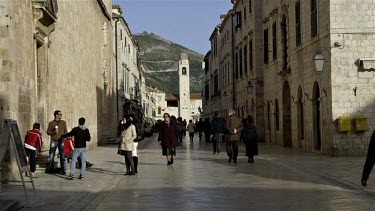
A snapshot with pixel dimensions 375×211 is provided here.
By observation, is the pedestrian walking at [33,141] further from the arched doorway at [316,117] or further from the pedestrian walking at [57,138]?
the arched doorway at [316,117]

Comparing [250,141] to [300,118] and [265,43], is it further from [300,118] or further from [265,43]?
[265,43]

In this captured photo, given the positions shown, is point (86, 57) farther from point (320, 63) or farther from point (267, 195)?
point (267, 195)

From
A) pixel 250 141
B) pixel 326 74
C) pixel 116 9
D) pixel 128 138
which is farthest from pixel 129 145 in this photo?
pixel 116 9

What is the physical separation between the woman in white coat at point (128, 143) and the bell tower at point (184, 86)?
120036 mm

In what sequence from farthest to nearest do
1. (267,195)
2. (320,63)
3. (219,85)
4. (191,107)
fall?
1. (191,107)
2. (219,85)
3. (320,63)
4. (267,195)

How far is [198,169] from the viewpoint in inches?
675

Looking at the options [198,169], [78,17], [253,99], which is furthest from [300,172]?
[253,99]

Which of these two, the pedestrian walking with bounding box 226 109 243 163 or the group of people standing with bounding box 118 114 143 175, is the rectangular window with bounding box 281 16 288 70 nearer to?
the pedestrian walking with bounding box 226 109 243 163

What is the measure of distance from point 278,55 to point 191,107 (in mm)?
119658

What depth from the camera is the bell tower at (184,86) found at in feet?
449

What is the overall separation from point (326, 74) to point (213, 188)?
1097 cm

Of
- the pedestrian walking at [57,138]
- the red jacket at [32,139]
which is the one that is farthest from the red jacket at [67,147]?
the red jacket at [32,139]

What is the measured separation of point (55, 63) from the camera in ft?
65.2

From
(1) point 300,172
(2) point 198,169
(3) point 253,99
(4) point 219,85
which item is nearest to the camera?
(1) point 300,172
